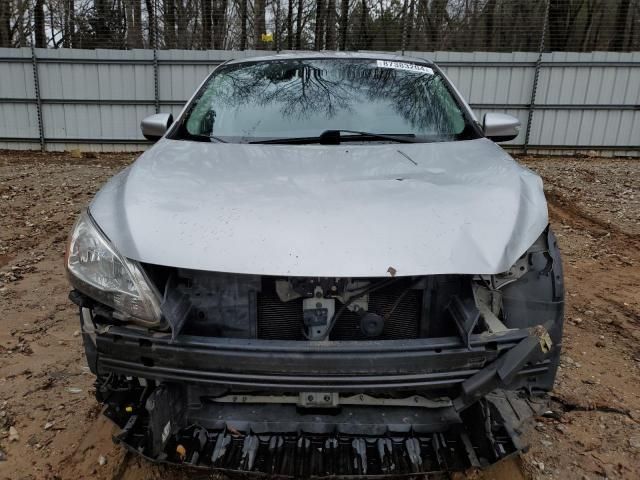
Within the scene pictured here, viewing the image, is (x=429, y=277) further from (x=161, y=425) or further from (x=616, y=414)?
(x=616, y=414)

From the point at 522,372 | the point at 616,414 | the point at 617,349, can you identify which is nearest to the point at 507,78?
the point at 617,349

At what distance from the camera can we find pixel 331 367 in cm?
149

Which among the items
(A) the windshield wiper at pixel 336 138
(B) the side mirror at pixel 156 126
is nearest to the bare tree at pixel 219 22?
(B) the side mirror at pixel 156 126

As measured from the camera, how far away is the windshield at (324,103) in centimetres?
261

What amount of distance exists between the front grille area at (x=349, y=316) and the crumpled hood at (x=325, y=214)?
215 mm

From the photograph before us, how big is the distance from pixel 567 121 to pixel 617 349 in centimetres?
853

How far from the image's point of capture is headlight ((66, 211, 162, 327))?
157cm

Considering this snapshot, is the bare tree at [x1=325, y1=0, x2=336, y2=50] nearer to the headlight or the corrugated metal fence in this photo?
the corrugated metal fence

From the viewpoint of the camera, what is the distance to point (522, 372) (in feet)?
5.22

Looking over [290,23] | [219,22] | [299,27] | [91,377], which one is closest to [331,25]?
[299,27]

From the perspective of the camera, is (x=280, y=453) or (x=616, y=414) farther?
(x=616, y=414)

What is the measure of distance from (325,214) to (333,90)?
1406mm

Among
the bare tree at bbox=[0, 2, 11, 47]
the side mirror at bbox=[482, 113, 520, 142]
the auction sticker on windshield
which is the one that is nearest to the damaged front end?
the side mirror at bbox=[482, 113, 520, 142]

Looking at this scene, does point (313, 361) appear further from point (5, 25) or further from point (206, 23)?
point (5, 25)
